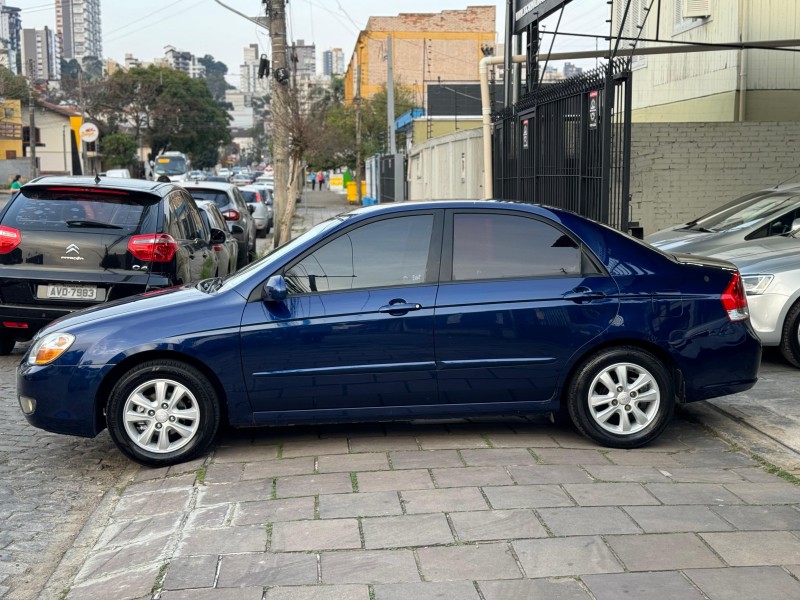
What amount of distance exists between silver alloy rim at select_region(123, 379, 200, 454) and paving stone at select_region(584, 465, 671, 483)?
7.56 feet

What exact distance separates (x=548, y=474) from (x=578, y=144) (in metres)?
6.02

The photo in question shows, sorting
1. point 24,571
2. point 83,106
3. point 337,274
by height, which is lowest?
point 24,571

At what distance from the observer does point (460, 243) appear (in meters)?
6.09

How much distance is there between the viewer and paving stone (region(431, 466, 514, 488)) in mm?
5289

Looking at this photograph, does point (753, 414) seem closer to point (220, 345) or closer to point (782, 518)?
point (782, 518)

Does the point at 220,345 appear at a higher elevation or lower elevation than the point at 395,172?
lower

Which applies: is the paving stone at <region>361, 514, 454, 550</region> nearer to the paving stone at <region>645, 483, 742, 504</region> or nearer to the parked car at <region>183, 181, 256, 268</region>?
the paving stone at <region>645, 483, 742, 504</region>

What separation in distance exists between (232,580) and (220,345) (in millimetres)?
1950

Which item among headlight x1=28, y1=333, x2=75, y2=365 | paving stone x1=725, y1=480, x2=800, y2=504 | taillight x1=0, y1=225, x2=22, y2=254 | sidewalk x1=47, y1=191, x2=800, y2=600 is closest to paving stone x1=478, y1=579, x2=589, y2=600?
sidewalk x1=47, y1=191, x2=800, y2=600

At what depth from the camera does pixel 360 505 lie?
4.98 m

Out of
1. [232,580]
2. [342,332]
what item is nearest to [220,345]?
[342,332]

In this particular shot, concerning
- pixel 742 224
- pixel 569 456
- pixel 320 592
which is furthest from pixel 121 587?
pixel 742 224

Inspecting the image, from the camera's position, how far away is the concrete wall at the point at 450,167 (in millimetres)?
19375

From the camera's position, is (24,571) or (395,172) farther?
(395,172)
